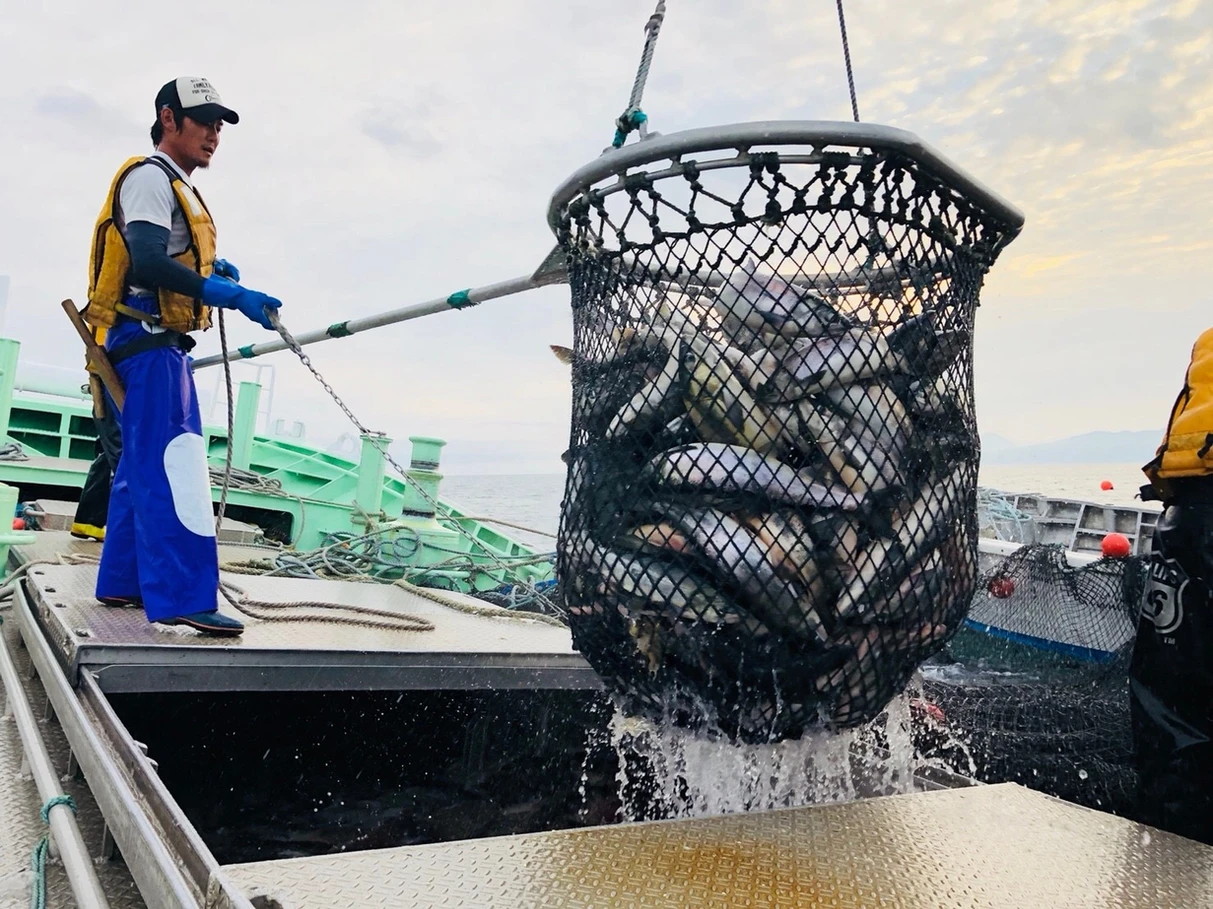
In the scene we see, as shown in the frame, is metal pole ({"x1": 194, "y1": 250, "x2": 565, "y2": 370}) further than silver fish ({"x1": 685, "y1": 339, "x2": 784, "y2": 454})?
Yes

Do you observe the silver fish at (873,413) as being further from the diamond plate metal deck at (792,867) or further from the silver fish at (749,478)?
the diamond plate metal deck at (792,867)

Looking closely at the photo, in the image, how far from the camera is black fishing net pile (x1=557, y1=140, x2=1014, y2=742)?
1.38 m

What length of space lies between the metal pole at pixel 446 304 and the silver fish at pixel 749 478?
0.97m

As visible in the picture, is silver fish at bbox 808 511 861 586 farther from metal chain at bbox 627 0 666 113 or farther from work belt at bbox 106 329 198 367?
work belt at bbox 106 329 198 367

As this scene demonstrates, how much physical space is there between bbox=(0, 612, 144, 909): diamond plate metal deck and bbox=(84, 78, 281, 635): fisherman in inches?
26.3

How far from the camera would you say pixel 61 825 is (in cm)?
129

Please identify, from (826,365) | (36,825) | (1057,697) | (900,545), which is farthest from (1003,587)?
(36,825)

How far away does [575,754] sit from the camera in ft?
9.17

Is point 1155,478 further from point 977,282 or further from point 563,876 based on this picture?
point 563,876

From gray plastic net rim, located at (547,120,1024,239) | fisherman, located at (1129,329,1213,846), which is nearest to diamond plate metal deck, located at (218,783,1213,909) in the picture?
fisherman, located at (1129,329,1213,846)

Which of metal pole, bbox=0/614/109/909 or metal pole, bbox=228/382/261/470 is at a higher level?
metal pole, bbox=228/382/261/470

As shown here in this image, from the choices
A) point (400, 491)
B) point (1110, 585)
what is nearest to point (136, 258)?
point (1110, 585)

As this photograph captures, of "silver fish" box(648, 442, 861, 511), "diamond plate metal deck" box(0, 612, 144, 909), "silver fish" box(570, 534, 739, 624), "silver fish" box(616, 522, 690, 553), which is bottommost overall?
"diamond plate metal deck" box(0, 612, 144, 909)

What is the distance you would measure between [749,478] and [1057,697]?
3960 millimetres
